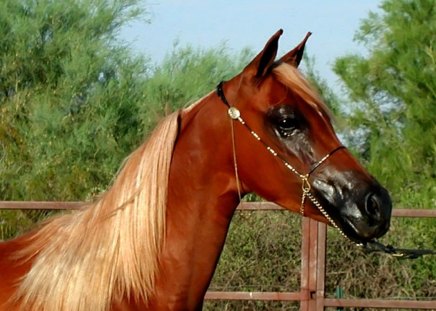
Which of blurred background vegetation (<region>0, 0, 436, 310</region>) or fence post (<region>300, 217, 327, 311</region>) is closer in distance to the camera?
fence post (<region>300, 217, 327, 311</region>)

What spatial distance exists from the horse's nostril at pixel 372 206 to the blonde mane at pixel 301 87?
36cm

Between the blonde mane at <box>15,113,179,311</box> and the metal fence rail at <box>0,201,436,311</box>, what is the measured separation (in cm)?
368

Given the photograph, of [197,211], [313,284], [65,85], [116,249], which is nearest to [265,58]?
[197,211]

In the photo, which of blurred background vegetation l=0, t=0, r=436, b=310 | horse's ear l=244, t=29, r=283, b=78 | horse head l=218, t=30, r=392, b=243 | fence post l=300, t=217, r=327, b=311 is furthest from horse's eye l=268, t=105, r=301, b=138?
blurred background vegetation l=0, t=0, r=436, b=310

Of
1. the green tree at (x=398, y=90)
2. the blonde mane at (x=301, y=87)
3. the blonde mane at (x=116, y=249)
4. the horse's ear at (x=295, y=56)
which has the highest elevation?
the horse's ear at (x=295, y=56)

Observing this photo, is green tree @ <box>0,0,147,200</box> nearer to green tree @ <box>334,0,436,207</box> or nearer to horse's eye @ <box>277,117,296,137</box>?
green tree @ <box>334,0,436,207</box>

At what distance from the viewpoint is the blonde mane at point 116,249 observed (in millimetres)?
3516

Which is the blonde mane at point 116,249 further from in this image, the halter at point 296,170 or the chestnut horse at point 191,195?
the halter at point 296,170

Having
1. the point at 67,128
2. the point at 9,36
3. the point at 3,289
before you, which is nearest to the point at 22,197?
the point at 67,128

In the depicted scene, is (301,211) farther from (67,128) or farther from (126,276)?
(67,128)

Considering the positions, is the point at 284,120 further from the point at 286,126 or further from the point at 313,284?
the point at 313,284

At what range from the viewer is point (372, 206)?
332 centimetres

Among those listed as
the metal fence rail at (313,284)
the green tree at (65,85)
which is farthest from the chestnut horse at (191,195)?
the green tree at (65,85)

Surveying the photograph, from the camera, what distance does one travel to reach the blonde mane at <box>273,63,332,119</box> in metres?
3.50
